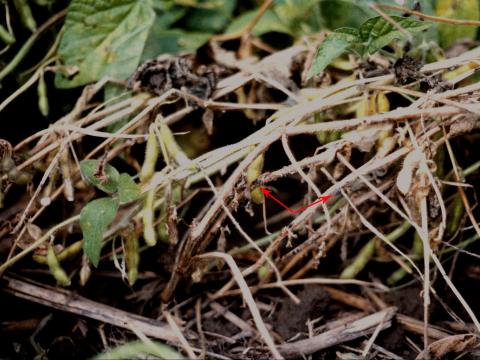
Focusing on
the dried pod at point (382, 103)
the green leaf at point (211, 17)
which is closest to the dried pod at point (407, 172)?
the dried pod at point (382, 103)

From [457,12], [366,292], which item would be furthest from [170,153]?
[457,12]

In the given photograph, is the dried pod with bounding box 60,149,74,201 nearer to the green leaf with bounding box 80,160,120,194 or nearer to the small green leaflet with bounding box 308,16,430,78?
the green leaf with bounding box 80,160,120,194

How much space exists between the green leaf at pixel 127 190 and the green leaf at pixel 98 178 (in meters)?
0.02

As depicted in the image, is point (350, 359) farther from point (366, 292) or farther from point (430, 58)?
point (430, 58)

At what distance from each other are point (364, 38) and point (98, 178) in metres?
0.60

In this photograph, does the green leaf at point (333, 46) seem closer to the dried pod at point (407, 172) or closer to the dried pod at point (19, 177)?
the dried pod at point (407, 172)

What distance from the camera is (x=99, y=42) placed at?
4.06 ft

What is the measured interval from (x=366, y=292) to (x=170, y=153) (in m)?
0.54

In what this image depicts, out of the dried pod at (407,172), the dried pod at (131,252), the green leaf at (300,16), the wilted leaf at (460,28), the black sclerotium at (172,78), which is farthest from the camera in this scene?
the green leaf at (300,16)

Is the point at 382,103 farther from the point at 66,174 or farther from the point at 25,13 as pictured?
the point at 25,13

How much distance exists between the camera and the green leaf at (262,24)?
1.36 meters

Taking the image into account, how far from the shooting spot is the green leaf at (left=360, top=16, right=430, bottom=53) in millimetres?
935

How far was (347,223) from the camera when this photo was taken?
103 centimetres

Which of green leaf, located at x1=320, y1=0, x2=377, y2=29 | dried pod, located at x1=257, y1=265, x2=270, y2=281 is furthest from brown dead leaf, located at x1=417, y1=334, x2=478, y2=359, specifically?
green leaf, located at x1=320, y1=0, x2=377, y2=29
